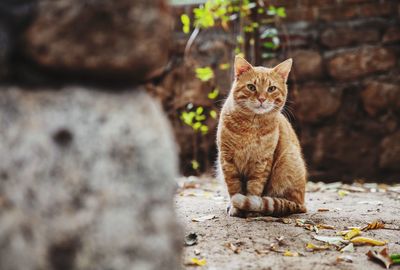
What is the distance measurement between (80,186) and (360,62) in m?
3.81

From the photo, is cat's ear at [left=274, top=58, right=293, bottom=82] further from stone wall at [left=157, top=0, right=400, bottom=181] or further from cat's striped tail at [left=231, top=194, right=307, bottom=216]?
stone wall at [left=157, top=0, right=400, bottom=181]

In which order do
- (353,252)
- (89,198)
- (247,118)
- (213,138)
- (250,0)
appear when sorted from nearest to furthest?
1. (89,198)
2. (353,252)
3. (247,118)
4. (250,0)
5. (213,138)

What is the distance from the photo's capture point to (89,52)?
102cm

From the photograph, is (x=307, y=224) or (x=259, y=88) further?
(x=259, y=88)

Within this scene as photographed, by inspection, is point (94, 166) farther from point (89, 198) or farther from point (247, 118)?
point (247, 118)

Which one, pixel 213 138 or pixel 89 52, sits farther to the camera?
pixel 213 138

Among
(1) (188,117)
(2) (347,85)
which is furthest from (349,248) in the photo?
(2) (347,85)

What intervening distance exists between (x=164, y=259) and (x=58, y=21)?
2.08ft

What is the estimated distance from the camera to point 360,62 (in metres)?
4.16

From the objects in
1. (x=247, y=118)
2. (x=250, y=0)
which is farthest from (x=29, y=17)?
(x=250, y=0)

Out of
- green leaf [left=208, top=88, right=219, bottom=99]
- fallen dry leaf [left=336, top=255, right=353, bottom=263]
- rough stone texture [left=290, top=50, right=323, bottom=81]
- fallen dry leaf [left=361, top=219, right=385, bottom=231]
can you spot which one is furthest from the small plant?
fallen dry leaf [left=336, top=255, right=353, bottom=263]

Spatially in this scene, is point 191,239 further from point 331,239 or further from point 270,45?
point 270,45

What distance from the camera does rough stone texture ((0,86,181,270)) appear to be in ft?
3.06

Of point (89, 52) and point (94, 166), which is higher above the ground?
point (89, 52)
